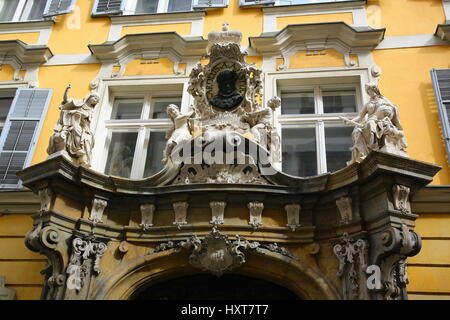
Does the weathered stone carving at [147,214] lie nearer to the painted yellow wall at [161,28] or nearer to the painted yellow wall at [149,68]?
the painted yellow wall at [149,68]

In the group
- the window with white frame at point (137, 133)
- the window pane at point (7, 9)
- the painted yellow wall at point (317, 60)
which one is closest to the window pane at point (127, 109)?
the window with white frame at point (137, 133)

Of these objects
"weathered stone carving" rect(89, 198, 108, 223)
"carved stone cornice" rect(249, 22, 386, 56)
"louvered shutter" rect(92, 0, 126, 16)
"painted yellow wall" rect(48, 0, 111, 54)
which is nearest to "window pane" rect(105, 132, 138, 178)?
"weathered stone carving" rect(89, 198, 108, 223)

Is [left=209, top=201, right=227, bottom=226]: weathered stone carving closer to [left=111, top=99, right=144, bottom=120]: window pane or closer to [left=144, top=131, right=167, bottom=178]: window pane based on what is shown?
[left=144, top=131, right=167, bottom=178]: window pane

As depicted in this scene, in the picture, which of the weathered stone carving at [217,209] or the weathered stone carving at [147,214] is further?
the weathered stone carving at [147,214]

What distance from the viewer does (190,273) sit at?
5.71 meters

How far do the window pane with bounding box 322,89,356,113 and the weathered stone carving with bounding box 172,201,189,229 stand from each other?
3.06 metres

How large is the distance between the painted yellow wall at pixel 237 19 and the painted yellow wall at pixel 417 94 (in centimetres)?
222

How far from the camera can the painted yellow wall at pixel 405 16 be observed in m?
7.80

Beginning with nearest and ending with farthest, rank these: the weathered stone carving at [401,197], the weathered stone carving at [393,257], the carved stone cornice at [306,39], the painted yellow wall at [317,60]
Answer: the weathered stone carving at [393,257]
the weathered stone carving at [401,197]
the painted yellow wall at [317,60]
the carved stone cornice at [306,39]

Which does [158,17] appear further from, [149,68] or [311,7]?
[311,7]

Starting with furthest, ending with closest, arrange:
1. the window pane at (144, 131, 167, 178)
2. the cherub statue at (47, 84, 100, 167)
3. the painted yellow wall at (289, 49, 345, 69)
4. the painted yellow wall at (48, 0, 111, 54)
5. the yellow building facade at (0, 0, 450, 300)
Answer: the painted yellow wall at (48, 0, 111, 54), the painted yellow wall at (289, 49, 345, 69), the window pane at (144, 131, 167, 178), the yellow building facade at (0, 0, 450, 300), the cherub statue at (47, 84, 100, 167)

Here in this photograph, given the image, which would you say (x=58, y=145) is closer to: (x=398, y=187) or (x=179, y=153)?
(x=179, y=153)

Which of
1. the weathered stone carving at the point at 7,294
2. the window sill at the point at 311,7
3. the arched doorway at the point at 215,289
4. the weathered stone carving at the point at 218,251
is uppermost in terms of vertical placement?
the window sill at the point at 311,7

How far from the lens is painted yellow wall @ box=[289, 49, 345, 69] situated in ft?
25.1
